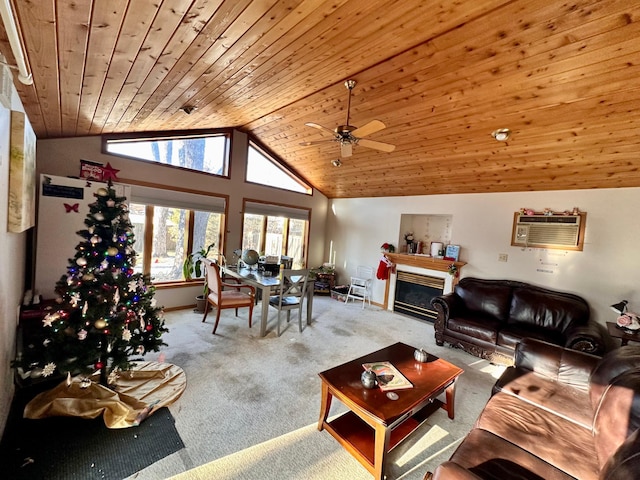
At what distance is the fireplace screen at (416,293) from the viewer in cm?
486

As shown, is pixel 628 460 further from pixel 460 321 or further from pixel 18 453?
pixel 18 453

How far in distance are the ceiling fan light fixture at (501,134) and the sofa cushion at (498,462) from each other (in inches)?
114

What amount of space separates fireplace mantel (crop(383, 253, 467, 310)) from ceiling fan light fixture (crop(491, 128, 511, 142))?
210 cm

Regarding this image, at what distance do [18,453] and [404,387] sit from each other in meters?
2.47

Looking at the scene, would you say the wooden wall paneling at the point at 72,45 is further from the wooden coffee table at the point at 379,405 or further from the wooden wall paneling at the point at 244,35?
the wooden coffee table at the point at 379,405

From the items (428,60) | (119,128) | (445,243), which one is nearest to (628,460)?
(428,60)

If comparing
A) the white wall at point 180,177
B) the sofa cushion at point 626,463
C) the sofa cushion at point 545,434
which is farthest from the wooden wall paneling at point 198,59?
the sofa cushion at point 545,434

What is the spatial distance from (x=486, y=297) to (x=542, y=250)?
1.00 metres

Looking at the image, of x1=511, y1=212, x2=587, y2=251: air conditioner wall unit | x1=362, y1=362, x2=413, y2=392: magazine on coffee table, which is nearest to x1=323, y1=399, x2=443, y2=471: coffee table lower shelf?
x1=362, y1=362, x2=413, y2=392: magazine on coffee table

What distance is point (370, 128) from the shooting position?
7.84 feet

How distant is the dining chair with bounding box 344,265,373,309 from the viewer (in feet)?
18.8

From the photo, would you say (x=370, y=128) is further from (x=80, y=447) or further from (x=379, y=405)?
(x=80, y=447)

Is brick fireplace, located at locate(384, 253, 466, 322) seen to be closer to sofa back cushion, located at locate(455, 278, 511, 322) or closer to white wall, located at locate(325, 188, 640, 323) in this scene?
white wall, located at locate(325, 188, 640, 323)

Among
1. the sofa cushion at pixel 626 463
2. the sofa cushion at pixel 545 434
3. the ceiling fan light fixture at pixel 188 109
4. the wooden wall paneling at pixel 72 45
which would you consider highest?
the ceiling fan light fixture at pixel 188 109
